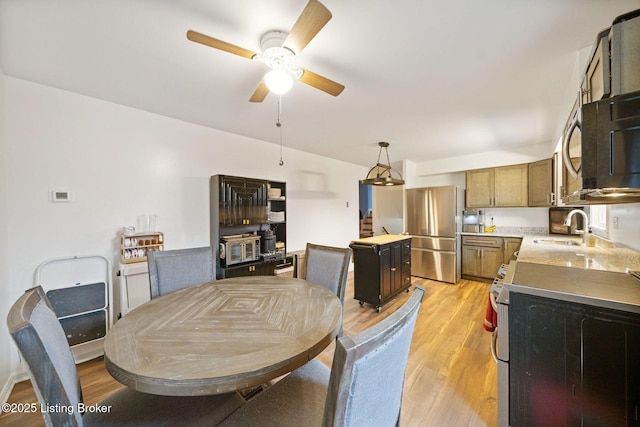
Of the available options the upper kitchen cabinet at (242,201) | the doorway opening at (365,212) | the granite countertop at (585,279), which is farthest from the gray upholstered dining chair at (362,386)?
the doorway opening at (365,212)

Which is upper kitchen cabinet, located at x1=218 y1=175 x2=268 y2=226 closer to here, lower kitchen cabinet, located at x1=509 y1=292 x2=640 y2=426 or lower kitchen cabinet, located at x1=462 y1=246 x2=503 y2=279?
lower kitchen cabinet, located at x1=509 y1=292 x2=640 y2=426

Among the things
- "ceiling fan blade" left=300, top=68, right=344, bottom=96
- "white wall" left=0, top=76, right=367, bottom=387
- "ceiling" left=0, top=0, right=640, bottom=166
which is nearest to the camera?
"ceiling" left=0, top=0, right=640, bottom=166

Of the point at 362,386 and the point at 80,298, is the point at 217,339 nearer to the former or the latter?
the point at 362,386

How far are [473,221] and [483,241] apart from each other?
451mm

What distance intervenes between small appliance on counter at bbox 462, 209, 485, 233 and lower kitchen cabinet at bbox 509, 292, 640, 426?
387 cm

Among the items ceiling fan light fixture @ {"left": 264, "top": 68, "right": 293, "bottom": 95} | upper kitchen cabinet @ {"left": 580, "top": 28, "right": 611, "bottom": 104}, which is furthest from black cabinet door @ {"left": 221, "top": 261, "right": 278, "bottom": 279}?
upper kitchen cabinet @ {"left": 580, "top": 28, "right": 611, "bottom": 104}

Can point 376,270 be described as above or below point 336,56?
below

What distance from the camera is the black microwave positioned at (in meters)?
0.78

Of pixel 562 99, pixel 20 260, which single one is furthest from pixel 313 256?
pixel 562 99

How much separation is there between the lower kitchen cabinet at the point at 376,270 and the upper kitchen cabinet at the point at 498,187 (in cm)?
222

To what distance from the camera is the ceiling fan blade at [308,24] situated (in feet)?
3.44

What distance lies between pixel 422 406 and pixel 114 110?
3754 mm

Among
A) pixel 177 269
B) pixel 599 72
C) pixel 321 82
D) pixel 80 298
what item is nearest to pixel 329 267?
pixel 177 269

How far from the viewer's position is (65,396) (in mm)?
758
